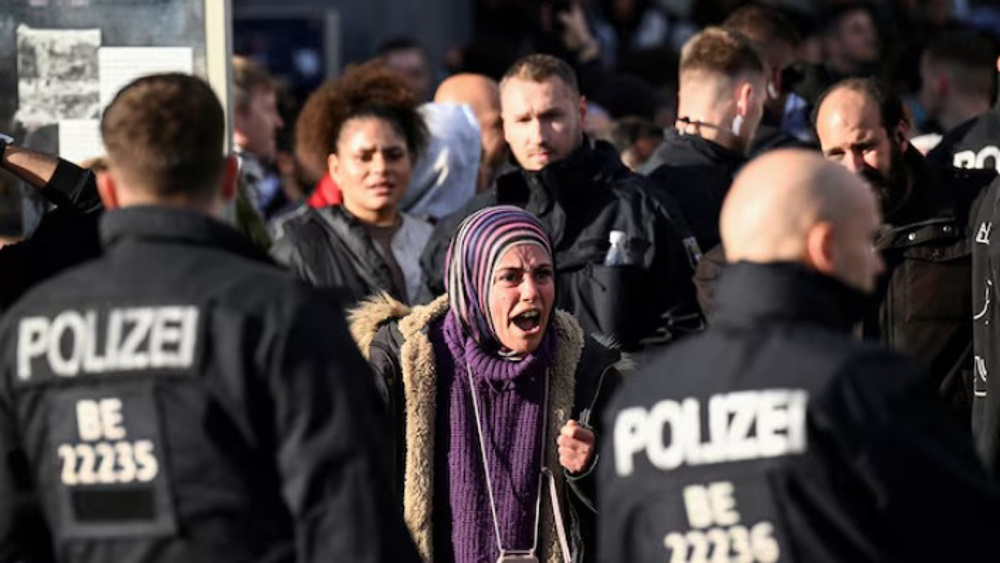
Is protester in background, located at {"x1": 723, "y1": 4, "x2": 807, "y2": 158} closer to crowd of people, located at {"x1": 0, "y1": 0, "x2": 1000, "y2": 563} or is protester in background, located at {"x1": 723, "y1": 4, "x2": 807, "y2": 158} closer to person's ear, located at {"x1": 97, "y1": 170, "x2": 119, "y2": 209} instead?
crowd of people, located at {"x1": 0, "y1": 0, "x2": 1000, "y2": 563}

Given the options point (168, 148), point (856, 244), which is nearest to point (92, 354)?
point (168, 148)

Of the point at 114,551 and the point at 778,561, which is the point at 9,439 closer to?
the point at 114,551

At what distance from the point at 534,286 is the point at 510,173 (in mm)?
1717

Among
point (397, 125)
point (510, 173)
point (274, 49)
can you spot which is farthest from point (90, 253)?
point (274, 49)

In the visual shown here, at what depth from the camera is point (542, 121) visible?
8867mm

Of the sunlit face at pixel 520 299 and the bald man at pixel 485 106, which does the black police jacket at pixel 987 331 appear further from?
the bald man at pixel 485 106

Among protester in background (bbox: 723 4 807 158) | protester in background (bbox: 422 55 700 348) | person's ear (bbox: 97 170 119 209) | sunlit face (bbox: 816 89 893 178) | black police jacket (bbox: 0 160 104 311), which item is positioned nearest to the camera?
person's ear (bbox: 97 170 119 209)

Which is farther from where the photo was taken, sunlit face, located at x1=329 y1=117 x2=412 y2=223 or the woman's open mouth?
sunlit face, located at x1=329 y1=117 x2=412 y2=223

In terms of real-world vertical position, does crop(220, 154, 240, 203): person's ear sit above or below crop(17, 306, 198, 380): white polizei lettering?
above

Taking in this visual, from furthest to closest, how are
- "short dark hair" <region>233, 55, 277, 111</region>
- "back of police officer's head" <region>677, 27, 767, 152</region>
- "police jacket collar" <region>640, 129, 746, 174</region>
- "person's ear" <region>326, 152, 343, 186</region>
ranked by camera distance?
"short dark hair" <region>233, 55, 277, 111</region>, "person's ear" <region>326, 152, 343, 186</region>, "back of police officer's head" <region>677, 27, 767, 152</region>, "police jacket collar" <region>640, 129, 746, 174</region>

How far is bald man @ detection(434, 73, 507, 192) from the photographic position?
10.6 metres

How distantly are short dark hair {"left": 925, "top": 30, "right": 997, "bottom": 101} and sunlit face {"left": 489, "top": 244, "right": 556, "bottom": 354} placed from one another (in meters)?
4.59

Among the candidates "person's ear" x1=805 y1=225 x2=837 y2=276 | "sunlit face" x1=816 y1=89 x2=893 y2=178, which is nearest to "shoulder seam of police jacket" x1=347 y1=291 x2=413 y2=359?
"sunlit face" x1=816 y1=89 x2=893 y2=178

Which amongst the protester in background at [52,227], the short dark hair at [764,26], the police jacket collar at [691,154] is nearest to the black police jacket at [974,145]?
the police jacket collar at [691,154]
